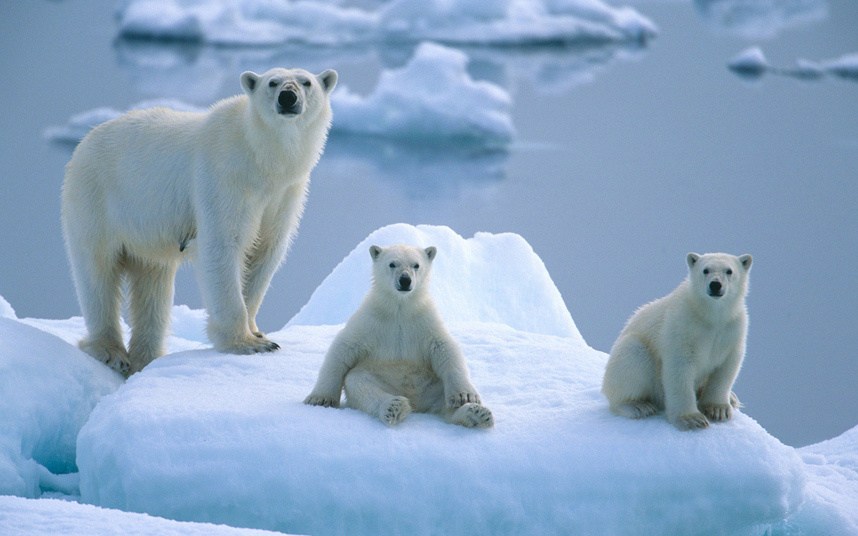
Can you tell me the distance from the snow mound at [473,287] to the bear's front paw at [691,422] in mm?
3052

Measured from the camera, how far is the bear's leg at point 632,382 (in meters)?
4.68

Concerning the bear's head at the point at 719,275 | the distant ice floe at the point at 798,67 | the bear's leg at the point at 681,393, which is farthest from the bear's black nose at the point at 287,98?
the distant ice floe at the point at 798,67

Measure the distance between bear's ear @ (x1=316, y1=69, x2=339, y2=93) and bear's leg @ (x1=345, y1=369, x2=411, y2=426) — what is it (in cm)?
172

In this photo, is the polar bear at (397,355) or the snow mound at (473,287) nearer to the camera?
Answer: the polar bear at (397,355)

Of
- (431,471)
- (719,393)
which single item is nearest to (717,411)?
(719,393)

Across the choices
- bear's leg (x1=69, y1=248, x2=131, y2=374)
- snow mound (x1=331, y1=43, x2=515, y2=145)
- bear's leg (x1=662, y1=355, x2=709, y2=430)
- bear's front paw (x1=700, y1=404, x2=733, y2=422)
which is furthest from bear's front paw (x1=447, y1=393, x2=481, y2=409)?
snow mound (x1=331, y1=43, x2=515, y2=145)

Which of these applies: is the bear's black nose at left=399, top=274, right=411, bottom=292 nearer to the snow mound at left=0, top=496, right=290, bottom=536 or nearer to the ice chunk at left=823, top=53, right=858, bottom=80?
the snow mound at left=0, top=496, right=290, bottom=536

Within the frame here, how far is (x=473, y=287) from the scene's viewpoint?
7.86 meters

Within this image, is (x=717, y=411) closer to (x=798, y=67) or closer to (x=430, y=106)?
(x=430, y=106)

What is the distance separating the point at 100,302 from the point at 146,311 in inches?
11.3

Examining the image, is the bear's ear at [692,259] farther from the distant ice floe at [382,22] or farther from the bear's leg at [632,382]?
the distant ice floe at [382,22]

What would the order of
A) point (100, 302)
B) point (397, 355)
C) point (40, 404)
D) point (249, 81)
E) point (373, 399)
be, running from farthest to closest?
point (100, 302)
point (249, 81)
point (40, 404)
point (397, 355)
point (373, 399)

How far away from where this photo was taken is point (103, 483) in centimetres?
460

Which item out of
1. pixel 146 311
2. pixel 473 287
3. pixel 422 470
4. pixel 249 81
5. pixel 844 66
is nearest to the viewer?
pixel 422 470
